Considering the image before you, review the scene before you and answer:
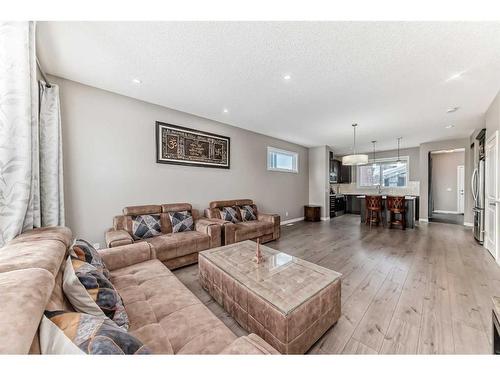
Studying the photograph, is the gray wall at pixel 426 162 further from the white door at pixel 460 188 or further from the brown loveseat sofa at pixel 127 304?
the brown loveseat sofa at pixel 127 304

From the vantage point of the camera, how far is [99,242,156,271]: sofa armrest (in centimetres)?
183

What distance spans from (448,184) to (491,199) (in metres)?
5.94

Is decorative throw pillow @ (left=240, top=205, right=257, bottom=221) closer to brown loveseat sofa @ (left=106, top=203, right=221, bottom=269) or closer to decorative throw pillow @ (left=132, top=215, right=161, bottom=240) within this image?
brown loveseat sofa @ (left=106, top=203, right=221, bottom=269)

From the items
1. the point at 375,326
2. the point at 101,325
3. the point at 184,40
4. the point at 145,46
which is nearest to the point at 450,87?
the point at 375,326

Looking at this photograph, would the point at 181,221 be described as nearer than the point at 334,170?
Yes

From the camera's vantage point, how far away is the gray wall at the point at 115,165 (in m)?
2.64

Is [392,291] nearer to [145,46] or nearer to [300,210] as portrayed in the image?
[145,46]

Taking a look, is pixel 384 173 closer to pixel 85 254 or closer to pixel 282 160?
pixel 282 160

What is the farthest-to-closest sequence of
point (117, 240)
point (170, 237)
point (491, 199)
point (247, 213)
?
1. point (247, 213)
2. point (491, 199)
3. point (170, 237)
4. point (117, 240)

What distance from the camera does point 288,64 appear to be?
217cm

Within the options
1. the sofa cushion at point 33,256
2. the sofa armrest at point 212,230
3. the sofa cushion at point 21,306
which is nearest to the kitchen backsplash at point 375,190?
the sofa armrest at point 212,230

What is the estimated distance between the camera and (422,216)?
20.2ft

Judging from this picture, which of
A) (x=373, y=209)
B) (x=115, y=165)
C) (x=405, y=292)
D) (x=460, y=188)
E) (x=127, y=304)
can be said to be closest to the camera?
(x=127, y=304)

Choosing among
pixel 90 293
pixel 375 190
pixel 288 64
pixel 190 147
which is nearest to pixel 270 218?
pixel 190 147
